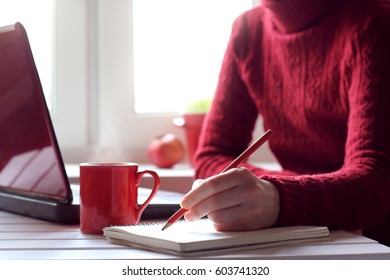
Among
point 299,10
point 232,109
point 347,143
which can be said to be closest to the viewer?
point 347,143

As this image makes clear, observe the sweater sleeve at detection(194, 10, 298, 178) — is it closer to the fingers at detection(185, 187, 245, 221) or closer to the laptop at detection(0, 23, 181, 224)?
the laptop at detection(0, 23, 181, 224)

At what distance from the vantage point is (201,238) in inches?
25.7

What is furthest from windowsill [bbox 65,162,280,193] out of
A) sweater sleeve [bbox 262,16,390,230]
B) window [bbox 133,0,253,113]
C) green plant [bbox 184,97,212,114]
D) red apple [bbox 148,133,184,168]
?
sweater sleeve [bbox 262,16,390,230]

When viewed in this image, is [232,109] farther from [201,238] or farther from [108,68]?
[201,238]

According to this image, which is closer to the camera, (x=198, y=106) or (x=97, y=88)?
(x=198, y=106)

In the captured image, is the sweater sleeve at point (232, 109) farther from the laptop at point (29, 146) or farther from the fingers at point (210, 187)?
the fingers at point (210, 187)

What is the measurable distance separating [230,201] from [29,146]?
0.96ft

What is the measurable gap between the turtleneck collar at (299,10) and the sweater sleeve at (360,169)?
13 cm

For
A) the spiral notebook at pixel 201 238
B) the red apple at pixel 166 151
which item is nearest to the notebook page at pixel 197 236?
the spiral notebook at pixel 201 238

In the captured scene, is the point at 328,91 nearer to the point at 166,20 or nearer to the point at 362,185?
the point at 362,185

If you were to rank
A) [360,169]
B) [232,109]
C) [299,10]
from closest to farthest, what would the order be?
[360,169]
[299,10]
[232,109]

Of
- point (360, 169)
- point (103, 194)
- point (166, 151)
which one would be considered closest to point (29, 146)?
point (103, 194)
